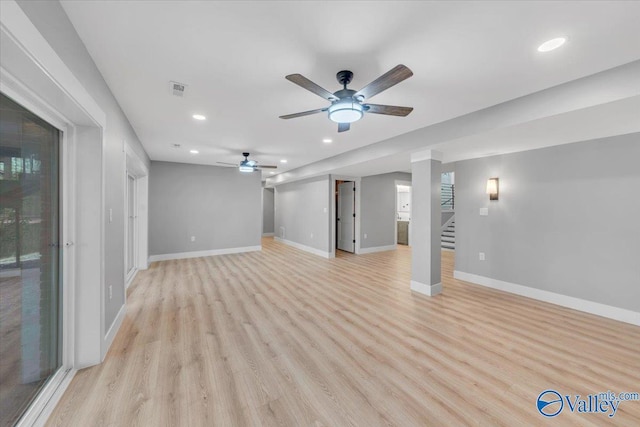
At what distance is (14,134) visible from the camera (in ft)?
4.70

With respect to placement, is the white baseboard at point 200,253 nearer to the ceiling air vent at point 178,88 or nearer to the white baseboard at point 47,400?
the white baseboard at point 47,400

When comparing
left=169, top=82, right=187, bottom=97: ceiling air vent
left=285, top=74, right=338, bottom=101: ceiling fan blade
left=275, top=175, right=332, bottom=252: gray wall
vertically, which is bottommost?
left=275, top=175, right=332, bottom=252: gray wall

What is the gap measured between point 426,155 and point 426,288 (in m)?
2.00

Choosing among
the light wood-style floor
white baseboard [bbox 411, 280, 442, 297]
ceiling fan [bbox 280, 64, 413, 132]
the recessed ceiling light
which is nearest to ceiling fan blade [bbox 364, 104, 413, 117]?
ceiling fan [bbox 280, 64, 413, 132]

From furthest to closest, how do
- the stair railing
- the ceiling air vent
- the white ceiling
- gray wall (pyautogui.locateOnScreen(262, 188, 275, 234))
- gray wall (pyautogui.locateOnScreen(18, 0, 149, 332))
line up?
gray wall (pyautogui.locateOnScreen(262, 188, 275, 234))
the stair railing
the ceiling air vent
the white ceiling
gray wall (pyautogui.locateOnScreen(18, 0, 149, 332))

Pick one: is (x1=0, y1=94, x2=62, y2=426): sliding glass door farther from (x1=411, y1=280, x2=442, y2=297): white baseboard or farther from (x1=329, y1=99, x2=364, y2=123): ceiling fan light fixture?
(x1=411, y1=280, x2=442, y2=297): white baseboard

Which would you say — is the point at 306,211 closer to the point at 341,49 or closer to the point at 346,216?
the point at 346,216

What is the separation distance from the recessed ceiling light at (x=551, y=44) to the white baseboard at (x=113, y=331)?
4.17m

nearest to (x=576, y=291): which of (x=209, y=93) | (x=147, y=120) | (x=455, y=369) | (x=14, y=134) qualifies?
(x=455, y=369)

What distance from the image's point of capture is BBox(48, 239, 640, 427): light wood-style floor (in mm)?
1621

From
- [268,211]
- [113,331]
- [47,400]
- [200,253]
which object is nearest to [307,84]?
[47,400]

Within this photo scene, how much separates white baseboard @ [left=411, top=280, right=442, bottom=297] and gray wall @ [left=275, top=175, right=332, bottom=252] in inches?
115

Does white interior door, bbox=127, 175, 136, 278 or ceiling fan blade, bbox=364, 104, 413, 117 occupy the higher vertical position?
ceiling fan blade, bbox=364, 104, 413, 117

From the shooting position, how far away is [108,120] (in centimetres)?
239
